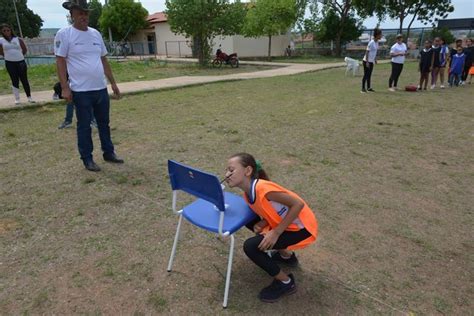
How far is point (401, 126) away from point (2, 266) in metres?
6.19

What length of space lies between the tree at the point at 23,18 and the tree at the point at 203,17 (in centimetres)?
4182

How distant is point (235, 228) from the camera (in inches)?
87.1

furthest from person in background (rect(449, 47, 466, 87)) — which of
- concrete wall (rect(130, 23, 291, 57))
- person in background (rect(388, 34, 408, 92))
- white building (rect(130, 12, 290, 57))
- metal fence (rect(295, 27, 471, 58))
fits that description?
concrete wall (rect(130, 23, 291, 57))

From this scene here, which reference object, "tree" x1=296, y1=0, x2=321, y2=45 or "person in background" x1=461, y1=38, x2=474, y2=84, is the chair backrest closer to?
"person in background" x1=461, y1=38, x2=474, y2=84

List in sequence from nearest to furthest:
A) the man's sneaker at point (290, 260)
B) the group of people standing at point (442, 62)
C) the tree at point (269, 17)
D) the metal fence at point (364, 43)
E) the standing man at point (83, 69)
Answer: the man's sneaker at point (290, 260) < the standing man at point (83, 69) < the group of people standing at point (442, 62) < the tree at point (269, 17) < the metal fence at point (364, 43)

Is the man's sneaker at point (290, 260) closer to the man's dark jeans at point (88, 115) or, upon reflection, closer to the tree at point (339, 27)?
the man's dark jeans at point (88, 115)

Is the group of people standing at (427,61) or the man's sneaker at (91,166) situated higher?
A: the group of people standing at (427,61)

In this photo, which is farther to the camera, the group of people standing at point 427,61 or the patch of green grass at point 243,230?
the group of people standing at point 427,61

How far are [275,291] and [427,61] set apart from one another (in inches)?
398

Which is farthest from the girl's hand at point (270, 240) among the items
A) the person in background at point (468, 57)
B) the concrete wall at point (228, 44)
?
the concrete wall at point (228, 44)

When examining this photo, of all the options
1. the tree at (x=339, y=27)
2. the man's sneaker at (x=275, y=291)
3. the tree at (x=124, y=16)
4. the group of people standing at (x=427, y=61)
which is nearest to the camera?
the man's sneaker at (x=275, y=291)

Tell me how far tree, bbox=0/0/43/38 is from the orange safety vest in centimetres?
5772

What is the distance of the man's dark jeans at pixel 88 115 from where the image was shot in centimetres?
411

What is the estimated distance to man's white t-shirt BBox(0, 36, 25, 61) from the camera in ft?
24.3
